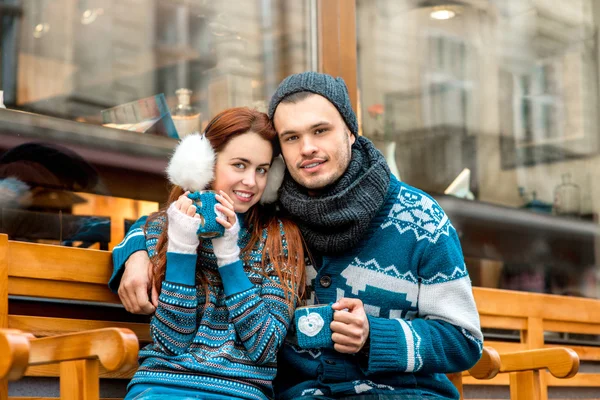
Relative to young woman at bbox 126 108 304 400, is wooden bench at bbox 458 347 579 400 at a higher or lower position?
lower

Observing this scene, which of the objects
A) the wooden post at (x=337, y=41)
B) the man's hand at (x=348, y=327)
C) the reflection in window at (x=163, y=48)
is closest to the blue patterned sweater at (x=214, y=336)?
the man's hand at (x=348, y=327)

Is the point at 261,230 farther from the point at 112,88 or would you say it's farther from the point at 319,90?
the point at 112,88

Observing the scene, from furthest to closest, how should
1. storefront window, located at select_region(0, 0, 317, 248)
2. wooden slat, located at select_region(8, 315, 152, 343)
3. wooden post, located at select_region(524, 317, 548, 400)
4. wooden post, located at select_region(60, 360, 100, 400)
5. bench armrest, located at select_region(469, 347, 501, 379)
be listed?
wooden post, located at select_region(524, 317, 548, 400) < storefront window, located at select_region(0, 0, 317, 248) < bench armrest, located at select_region(469, 347, 501, 379) < wooden slat, located at select_region(8, 315, 152, 343) < wooden post, located at select_region(60, 360, 100, 400)

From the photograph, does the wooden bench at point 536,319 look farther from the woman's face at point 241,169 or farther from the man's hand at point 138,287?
the man's hand at point 138,287

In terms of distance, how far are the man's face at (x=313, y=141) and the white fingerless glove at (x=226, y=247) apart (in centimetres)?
28

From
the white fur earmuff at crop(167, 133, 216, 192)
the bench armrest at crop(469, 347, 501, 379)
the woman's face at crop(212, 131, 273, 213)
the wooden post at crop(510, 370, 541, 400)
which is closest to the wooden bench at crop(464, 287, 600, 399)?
the wooden post at crop(510, 370, 541, 400)

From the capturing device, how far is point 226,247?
1886 mm

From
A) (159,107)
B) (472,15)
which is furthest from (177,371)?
(472,15)

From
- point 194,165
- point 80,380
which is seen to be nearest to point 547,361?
point 194,165

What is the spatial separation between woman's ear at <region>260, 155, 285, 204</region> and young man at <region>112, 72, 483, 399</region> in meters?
0.02

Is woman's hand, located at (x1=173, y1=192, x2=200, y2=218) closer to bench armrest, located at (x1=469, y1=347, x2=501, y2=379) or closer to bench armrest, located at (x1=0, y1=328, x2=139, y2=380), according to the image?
bench armrest, located at (x1=0, y1=328, x2=139, y2=380)

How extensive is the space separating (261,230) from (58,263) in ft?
1.60

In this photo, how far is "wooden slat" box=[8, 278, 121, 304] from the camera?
191 cm

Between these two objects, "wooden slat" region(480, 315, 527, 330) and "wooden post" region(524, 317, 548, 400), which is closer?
"wooden slat" region(480, 315, 527, 330)
